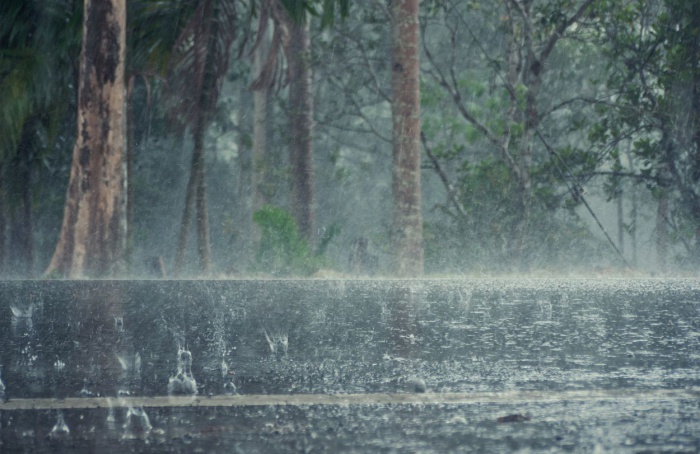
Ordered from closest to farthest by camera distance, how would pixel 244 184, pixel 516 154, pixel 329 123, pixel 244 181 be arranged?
pixel 516 154
pixel 329 123
pixel 244 181
pixel 244 184

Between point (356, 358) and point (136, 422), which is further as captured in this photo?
point (356, 358)

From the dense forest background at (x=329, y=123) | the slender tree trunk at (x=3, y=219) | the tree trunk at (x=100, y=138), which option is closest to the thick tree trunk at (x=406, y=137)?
the dense forest background at (x=329, y=123)

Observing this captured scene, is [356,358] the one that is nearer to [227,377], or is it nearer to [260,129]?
[227,377]

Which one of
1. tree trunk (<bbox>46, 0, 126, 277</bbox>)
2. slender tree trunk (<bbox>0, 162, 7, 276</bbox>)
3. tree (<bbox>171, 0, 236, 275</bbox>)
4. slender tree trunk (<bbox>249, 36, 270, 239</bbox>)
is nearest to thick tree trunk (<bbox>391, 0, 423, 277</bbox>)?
tree (<bbox>171, 0, 236, 275</bbox>)

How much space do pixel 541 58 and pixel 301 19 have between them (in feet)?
18.2

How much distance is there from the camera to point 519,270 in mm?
18312

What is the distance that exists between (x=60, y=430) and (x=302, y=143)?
67.3 feet

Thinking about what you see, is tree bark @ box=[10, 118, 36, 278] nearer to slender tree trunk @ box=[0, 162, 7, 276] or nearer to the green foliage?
slender tree trunk @ box=[0, 162, 7, 276]

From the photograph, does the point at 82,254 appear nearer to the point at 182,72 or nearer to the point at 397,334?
the point at 182,72

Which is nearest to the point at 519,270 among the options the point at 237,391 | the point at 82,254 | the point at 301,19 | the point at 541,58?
the point at 541,58

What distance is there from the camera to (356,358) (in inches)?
143

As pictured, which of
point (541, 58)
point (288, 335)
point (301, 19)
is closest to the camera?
point (288, 335)

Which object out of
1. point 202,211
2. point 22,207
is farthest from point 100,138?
point 22,207

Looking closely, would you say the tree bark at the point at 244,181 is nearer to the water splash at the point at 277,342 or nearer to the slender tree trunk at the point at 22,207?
the slender tree trunk at the point at 22,207
